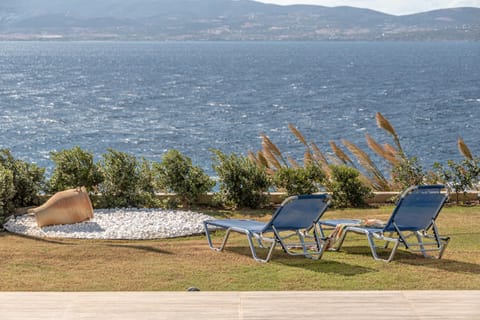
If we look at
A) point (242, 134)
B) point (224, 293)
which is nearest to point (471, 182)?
point (224, 293)

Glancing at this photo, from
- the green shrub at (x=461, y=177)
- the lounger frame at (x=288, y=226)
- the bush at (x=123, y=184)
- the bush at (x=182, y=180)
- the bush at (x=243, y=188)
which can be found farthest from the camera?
the green shrub at (x=461, y=177)

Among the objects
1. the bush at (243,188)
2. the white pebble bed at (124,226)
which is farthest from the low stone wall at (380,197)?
the white pebble bed at (124,226)

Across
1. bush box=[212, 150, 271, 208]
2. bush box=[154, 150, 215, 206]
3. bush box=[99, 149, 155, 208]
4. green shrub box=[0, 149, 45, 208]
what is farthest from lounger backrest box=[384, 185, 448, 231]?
green shrub box=[0, 149, 45, 208]

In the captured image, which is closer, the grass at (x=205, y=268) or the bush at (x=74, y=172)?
the grass at (x=205, y=268)

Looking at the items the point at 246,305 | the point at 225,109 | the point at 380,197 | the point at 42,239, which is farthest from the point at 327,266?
the point at 225,109

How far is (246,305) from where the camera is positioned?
5.49 m

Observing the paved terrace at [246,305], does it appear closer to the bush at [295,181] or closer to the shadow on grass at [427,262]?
the shadow on grass at [427,262]

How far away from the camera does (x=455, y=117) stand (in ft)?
154

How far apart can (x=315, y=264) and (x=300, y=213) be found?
48 centimetres

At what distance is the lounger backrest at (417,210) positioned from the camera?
24.6 feet

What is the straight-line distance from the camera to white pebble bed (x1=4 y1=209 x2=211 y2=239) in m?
9.32

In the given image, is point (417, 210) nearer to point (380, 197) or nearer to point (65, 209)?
point (65, 209)

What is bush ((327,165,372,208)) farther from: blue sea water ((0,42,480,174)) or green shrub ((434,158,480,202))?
blue sea water ((0,42,480,174))

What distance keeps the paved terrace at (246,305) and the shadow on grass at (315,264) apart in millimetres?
1261
